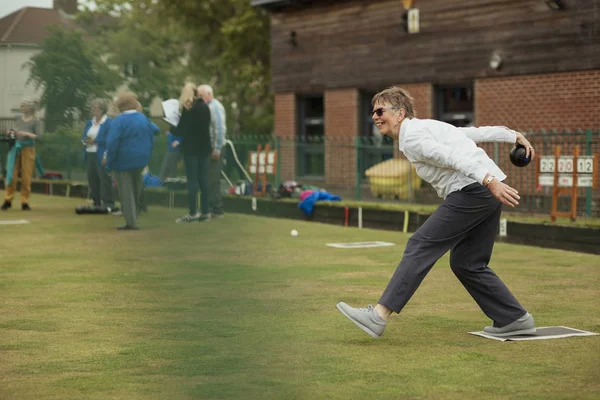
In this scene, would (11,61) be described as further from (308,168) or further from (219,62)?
(219,62)

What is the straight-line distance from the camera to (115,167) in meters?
15.8

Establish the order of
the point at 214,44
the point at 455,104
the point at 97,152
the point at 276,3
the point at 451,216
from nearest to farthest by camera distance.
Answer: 1. the point at 451,216
2. the point at 97,152
3. the point at 455,104
4. the point at 276,3
5. the point at 214,44

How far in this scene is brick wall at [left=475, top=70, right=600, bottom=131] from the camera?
21984 mm

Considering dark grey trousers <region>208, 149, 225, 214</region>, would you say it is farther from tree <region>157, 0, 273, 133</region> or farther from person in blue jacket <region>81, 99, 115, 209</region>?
tree <region>157, 0, 273, 133</region>

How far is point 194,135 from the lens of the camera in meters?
17.1

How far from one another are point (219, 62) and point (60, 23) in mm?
38926

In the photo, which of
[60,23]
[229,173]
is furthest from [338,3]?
[60,23]

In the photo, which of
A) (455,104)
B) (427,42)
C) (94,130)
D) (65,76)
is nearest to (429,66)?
(427,42)

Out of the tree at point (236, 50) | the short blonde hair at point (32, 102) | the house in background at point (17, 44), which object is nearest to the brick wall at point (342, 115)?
the short blonde hair at point (32, 102)

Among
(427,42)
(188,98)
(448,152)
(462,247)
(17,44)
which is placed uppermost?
(427,42)

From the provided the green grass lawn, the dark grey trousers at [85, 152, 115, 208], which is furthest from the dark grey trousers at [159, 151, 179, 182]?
the green grass lawn

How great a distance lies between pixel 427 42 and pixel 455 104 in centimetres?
150

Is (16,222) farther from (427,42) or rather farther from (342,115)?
(342,115)

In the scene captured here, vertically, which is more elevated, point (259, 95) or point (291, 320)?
point (259, 95)
